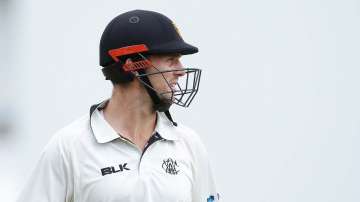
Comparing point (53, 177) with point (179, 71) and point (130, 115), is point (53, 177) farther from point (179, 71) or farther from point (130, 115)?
point (179, 71)

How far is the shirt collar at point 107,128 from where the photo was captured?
9.42 ft

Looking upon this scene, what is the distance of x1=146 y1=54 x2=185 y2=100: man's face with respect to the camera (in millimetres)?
2912

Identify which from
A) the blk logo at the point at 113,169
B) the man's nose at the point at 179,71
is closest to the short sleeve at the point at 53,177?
the blk logo at the point at 113,169

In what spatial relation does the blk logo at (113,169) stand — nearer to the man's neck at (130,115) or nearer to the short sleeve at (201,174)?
the man's neck at (130,115)

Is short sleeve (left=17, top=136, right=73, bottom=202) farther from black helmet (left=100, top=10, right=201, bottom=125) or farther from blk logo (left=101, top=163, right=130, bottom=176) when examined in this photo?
black helmet (left=100, top=10, right=201, bottom=125)

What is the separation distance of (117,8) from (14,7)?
52 centimetres

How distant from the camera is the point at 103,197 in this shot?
9.11 feet

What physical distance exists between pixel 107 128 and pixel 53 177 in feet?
0.75

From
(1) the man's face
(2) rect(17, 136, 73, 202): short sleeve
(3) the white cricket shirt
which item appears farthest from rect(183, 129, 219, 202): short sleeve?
(2) rect(17, 136, 73, 202): short sleeve

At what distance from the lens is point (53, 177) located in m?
2.81

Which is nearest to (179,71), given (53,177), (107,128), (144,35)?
(144,35)

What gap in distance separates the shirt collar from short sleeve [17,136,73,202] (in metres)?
0.13

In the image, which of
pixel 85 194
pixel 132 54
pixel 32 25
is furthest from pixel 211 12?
pixel 85 194

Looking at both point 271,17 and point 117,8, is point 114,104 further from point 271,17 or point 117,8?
point 271,17
